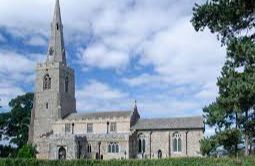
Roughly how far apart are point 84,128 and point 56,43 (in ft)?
55.3

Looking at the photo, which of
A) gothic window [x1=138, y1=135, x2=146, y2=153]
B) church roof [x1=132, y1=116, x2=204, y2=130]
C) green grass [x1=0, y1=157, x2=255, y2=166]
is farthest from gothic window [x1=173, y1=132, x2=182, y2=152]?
green grass [x1=0, y1=157, x2=255, y2=166]

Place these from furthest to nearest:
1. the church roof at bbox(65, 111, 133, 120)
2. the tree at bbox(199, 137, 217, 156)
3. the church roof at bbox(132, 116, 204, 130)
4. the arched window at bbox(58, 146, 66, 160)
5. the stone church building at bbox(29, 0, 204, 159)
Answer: the church roof at bbox(65, 111, 133, 120) → the arched window at bbox(58, 146, 66, 160) → the stone church building at bbox(29, 0, 204, 159) → the church roof at bbox(132, 116, 204, 130) → the tree at bbox(199, 137, 217, 156)

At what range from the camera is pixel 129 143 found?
76500 millimetres

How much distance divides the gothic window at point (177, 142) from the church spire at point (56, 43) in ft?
83.0

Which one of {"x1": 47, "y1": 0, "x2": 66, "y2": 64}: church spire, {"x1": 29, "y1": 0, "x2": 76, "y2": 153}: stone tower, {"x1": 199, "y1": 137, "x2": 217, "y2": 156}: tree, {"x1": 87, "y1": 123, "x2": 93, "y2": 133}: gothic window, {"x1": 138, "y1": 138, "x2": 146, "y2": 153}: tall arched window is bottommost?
{"x1": 138, "y1": 138, "x2": 146, "y2": 153}: tall arched window

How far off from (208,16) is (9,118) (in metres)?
73.8

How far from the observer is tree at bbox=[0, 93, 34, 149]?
91.8m

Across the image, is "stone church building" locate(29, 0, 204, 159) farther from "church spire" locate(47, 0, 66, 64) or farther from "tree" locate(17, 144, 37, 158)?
"tree" locate(17, 144, 37, 158)

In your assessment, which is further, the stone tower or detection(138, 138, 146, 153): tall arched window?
the stone tower

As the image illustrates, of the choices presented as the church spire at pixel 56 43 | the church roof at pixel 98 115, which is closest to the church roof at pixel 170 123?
the church roof at pixel 98 115

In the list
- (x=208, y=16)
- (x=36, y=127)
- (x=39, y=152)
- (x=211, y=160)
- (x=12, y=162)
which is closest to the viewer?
(x=208, y=16)

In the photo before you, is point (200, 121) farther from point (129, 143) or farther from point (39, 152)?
point (39, 152)

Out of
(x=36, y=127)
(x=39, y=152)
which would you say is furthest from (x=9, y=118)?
(x=39, y=152)

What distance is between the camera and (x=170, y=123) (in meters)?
77.1
